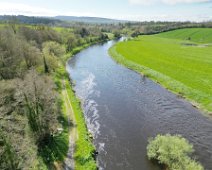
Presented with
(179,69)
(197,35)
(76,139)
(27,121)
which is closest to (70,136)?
(76,139)

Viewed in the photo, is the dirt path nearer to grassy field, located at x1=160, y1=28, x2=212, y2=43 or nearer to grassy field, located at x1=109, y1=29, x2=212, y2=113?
grassy field, located at x1=109, y1=29, x2=212, y2=113

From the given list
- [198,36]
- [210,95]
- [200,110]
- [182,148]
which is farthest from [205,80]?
[198,36]

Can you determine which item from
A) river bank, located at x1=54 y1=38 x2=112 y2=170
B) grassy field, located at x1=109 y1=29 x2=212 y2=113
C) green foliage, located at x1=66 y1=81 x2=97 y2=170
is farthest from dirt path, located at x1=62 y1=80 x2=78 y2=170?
grassy field, located at x1=109 y1=29 x2=212 y2=113

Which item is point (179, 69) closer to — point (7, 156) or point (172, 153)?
point (172, 153)

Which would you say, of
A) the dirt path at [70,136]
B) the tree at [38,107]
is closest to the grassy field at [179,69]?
the dirt path at [70,136]

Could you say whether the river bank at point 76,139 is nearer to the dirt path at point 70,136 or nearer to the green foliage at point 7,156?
the dirt path at point 70,136
